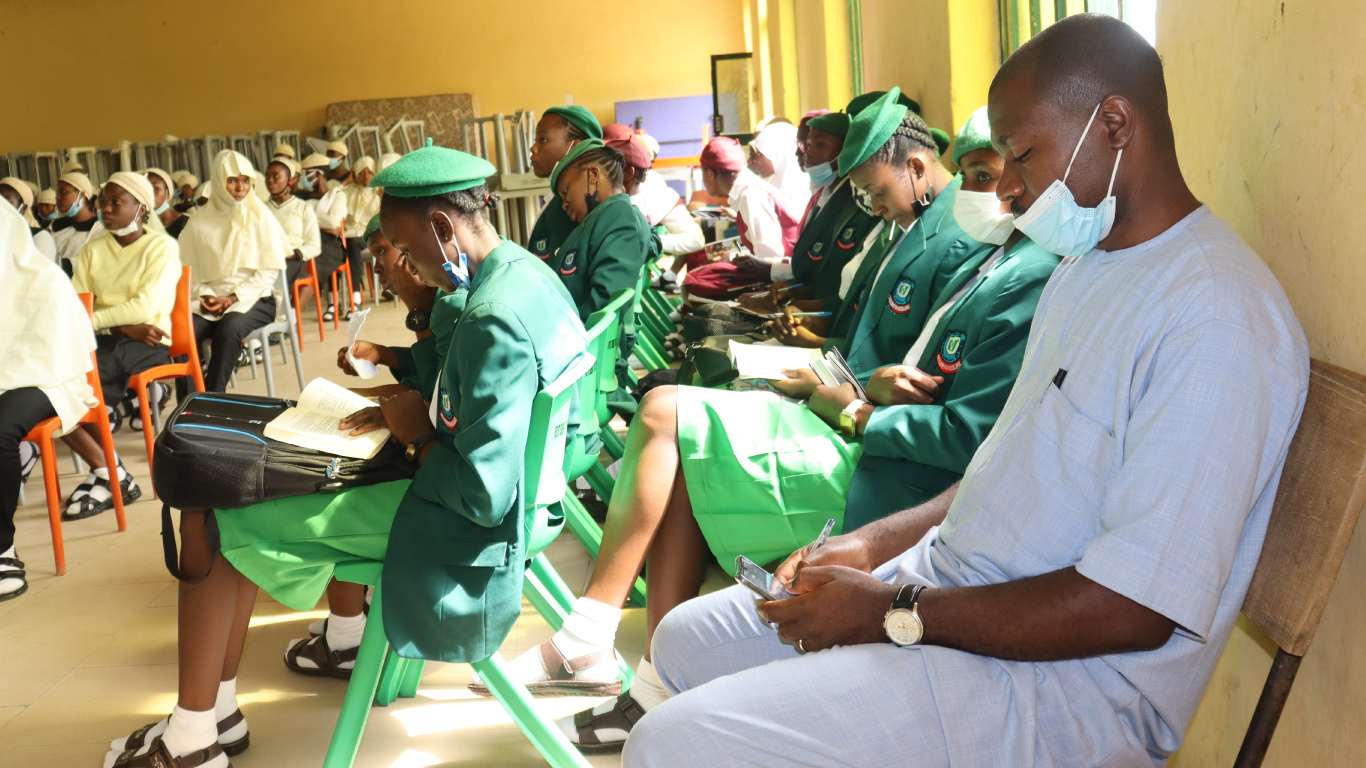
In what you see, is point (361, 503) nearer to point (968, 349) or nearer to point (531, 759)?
point (531, 759)

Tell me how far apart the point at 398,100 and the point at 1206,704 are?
13.5 m

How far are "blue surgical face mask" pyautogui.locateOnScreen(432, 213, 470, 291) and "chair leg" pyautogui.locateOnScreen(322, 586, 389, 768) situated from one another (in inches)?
23.9

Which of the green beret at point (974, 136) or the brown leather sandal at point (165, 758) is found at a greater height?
the green beret at point (974, 136)

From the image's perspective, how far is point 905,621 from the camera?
43.5 inches

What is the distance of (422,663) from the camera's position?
2271 millimetres

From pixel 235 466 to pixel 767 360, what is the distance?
125 centimetres

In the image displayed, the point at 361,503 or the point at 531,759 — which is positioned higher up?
the point at 361,503

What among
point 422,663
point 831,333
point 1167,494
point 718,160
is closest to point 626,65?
point 718,160

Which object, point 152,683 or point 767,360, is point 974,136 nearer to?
point 767,360

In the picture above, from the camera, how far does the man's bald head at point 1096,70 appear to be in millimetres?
1109

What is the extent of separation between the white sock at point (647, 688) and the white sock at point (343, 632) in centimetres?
85

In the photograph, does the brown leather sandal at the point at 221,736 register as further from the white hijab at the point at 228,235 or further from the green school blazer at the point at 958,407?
the white hijab at the point at 228,235

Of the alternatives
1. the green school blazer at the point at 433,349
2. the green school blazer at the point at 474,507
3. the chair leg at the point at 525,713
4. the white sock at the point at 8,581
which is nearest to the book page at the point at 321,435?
the green school blazer at the point at 474,507

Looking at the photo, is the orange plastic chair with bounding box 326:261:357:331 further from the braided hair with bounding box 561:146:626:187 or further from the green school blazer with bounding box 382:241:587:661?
the green school blazer with bounding box 382:241:587:661
